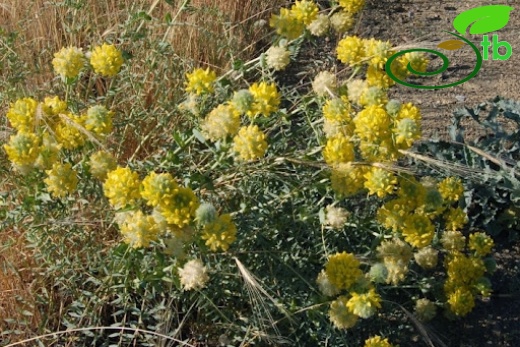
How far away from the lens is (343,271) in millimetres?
2246

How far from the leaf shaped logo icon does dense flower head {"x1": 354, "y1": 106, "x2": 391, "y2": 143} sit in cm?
263

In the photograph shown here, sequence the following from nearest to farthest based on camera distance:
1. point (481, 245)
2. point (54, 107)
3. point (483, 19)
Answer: point (54, 107)
point (481, 245)
point (483, 19)

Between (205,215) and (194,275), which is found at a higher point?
(205,215)

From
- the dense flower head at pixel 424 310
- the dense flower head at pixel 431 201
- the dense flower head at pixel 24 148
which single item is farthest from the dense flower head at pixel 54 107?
the dense flower head at pixel 424 310

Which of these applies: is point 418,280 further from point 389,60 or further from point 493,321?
point 389,60

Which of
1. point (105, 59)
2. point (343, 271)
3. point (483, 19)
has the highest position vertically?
point (105, 59)

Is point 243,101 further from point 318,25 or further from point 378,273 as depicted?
point 378,273

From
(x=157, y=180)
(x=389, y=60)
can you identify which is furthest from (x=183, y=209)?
(x=389, y=60)

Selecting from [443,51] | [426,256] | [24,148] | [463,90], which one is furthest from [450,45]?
[24,148]

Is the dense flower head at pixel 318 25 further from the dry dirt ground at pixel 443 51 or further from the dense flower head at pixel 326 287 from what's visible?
the dry dirt ground at pixel 443 51

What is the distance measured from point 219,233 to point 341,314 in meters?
0.45

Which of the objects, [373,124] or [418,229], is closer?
[373,124]

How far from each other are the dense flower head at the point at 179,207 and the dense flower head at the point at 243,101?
30 cm

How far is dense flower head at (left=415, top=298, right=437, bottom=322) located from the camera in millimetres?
2705
